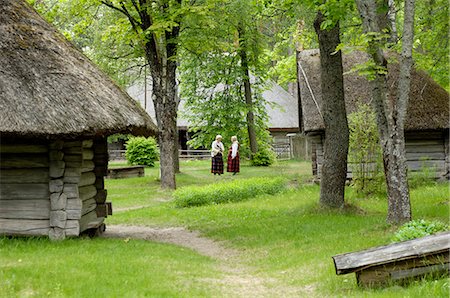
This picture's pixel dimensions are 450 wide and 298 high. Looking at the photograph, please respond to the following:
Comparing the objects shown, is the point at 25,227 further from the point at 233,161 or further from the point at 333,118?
Result: the point at 233,161

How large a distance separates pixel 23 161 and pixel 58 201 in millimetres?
994

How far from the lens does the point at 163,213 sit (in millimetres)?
17406

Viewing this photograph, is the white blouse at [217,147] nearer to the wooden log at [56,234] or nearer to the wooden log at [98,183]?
the wooden log at [98,183]

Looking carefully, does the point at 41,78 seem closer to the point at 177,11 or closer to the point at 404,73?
the point at 404,73

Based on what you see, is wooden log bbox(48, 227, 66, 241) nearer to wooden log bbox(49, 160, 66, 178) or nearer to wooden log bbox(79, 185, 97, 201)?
wooden log bbox(79, 185, 97, 201)

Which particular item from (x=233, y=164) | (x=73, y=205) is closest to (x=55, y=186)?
(x=73, y=205)

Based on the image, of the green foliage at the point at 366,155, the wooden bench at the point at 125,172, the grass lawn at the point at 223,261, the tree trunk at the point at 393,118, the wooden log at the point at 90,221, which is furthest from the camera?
the wooden bench at the point at 125,172

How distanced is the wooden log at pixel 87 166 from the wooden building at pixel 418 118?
976 centimetres

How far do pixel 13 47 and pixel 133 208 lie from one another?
336 inches

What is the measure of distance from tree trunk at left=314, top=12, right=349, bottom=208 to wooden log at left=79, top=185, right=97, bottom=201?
534 centimetres

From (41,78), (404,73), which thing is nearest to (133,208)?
(41,78)

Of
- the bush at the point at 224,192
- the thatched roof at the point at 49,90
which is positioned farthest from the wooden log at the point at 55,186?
the bush at the point at 224,192

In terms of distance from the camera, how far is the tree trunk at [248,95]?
31.8 metres

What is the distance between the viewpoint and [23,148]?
11594 millimetres
